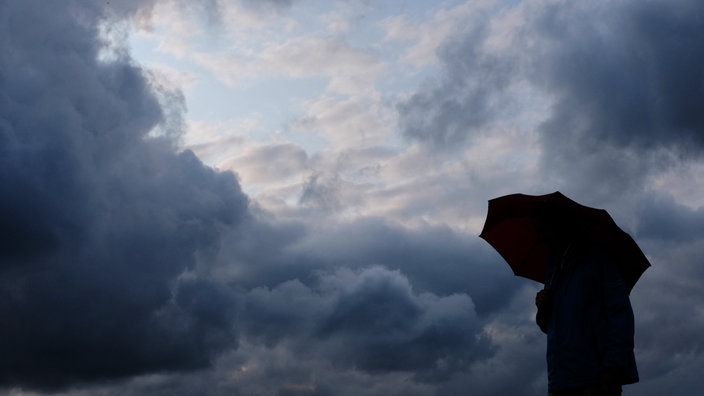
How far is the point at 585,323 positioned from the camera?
795 centimetres

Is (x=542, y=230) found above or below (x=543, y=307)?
above

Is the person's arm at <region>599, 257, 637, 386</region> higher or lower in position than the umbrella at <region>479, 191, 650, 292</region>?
lower

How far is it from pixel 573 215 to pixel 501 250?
5.72 feet

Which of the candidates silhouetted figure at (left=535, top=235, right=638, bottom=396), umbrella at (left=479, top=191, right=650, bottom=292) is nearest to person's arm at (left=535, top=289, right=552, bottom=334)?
silhouetted figure at (left=535, top=235, right=638, bottom=396)

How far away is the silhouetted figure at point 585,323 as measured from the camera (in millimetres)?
7477

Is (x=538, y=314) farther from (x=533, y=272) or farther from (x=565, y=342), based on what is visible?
→ (x=533, y=272)

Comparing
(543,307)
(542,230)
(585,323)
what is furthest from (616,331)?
(542,230)

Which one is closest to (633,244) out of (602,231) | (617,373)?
(602,231)

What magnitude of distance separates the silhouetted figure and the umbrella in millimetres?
169

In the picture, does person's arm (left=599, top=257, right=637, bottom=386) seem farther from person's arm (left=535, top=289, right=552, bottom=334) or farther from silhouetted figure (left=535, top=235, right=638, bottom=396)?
person's arm (left=535, top=289, right=552, bottom=334)

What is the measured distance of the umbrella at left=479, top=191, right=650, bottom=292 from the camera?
324 inches

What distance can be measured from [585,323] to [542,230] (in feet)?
4.01

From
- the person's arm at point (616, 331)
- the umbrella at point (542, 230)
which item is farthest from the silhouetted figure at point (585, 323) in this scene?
the umbrella at point (542, 230)

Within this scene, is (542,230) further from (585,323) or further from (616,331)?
(616,331)
